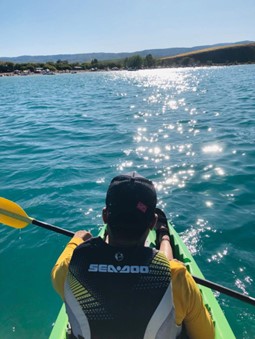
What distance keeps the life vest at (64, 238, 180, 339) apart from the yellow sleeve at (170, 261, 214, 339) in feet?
0.21

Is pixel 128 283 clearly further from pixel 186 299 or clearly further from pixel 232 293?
pixel 232 293

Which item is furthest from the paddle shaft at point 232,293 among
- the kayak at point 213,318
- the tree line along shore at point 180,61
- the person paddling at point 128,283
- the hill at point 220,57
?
the hill at point 220,57

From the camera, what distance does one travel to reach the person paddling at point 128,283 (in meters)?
1.97

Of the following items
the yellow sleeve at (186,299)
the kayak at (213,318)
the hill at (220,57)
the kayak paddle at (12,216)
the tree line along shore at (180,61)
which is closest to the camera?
the yellow sleeve at (186,299)

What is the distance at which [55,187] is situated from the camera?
7.90 m

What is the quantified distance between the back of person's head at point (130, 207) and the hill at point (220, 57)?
465 ft

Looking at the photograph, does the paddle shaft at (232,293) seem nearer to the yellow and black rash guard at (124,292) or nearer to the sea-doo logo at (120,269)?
the yellow and black rash guard at (124,292)

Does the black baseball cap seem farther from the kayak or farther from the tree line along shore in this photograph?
the tree line along shore

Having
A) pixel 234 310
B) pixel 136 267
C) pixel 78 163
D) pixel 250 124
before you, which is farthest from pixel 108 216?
pixel 250 124

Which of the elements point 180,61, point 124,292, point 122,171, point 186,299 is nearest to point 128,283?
point 124,292

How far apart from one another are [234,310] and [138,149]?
6.97 m

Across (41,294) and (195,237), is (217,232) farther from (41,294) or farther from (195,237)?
(41,294)

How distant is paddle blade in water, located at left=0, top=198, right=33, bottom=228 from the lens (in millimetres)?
4547

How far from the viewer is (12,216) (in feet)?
15.1
